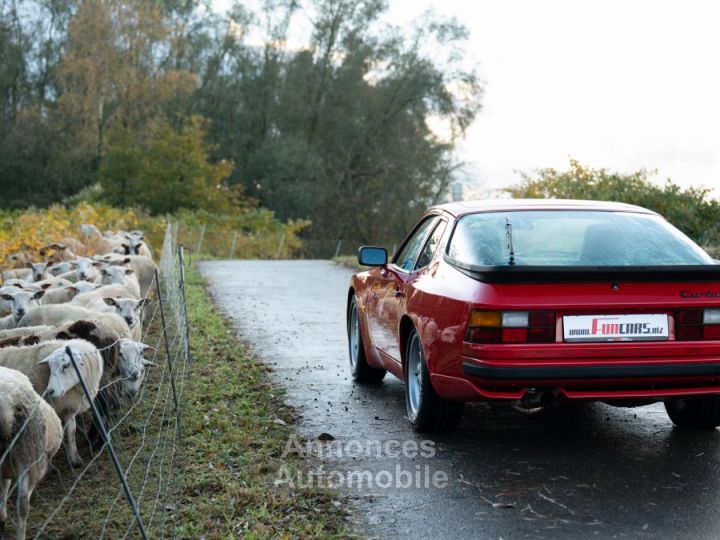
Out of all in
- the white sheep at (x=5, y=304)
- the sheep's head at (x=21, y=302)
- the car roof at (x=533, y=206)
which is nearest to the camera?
the car roof at (x=533, y=206)

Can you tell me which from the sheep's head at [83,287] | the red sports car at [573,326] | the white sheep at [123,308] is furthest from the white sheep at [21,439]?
the sheep's head at [83,287]

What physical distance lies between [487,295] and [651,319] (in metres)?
1.09

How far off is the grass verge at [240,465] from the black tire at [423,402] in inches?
40.1

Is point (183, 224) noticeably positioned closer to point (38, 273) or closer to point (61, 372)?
point (38, 273)

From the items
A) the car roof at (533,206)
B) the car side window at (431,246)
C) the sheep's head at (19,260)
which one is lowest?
the sheep's head at (19,260)

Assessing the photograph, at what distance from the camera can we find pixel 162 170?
46.8 m

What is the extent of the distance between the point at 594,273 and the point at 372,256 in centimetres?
295

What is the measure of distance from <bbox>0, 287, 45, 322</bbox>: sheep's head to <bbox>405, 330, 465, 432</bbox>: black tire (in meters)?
4.97

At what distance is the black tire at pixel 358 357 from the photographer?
9.74 meters

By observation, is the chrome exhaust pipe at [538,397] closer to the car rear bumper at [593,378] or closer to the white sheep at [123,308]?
the car rear bumper at [593,378]

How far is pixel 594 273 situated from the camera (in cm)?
634

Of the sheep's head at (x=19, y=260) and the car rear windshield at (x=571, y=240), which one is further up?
the car rear windshield at (x=571, y=240)

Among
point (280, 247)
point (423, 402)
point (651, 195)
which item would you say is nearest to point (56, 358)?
point (423, 402)

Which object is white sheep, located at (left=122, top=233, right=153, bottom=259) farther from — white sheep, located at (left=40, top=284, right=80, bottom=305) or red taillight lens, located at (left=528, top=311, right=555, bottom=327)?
red taillight lens, located at (left=528, top=311, right=555, bottom=327)
